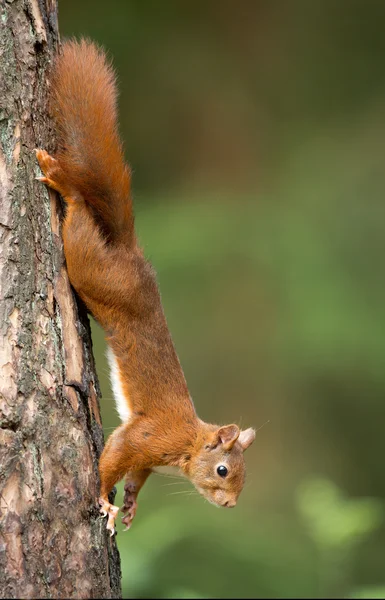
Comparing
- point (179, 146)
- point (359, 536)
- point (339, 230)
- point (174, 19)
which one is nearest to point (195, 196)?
point (179, 146)

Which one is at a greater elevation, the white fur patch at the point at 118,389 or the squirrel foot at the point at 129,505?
the white fur patch at the point at 118,389

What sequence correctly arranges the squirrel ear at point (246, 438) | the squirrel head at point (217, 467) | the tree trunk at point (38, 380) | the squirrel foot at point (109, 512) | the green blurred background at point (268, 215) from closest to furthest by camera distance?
1. the tree trunk at point (38, 380)
2. the squirrel foot at point (109, 512)
3. the squirrel head at point (217, 467)
4. the squirrel ear at point (246, 438)
5. the green blurred background at point (268, 215)

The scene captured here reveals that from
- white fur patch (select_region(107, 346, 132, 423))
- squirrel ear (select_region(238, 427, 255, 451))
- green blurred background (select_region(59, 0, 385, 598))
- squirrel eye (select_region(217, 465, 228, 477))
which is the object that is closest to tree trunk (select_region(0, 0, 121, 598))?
white fur patch (select_region(107, 346, 132, 423))

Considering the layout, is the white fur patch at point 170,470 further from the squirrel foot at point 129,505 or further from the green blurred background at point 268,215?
the green blurred background at point 268,215

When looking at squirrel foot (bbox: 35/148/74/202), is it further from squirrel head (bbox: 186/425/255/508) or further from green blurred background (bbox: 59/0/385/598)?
green blurred background (bbox: 59/0/385/598)

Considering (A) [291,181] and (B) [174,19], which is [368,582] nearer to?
(A) [291,181]

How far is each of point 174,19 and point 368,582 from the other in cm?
486

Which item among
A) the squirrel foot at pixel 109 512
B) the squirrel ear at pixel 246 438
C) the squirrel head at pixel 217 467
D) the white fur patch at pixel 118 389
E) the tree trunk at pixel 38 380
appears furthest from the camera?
the squirrel ear at pixel 246 438

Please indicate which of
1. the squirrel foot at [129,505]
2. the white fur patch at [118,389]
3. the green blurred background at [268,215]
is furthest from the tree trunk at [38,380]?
Result: the green blurred background at [268,215]

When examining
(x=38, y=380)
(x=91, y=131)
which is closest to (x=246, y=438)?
(x=38, y=380)

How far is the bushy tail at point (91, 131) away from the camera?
8.57 feet

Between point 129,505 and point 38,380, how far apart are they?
3.23 ft

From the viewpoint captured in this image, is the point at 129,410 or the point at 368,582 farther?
the point at 368,582

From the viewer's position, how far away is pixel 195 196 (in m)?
6.57
